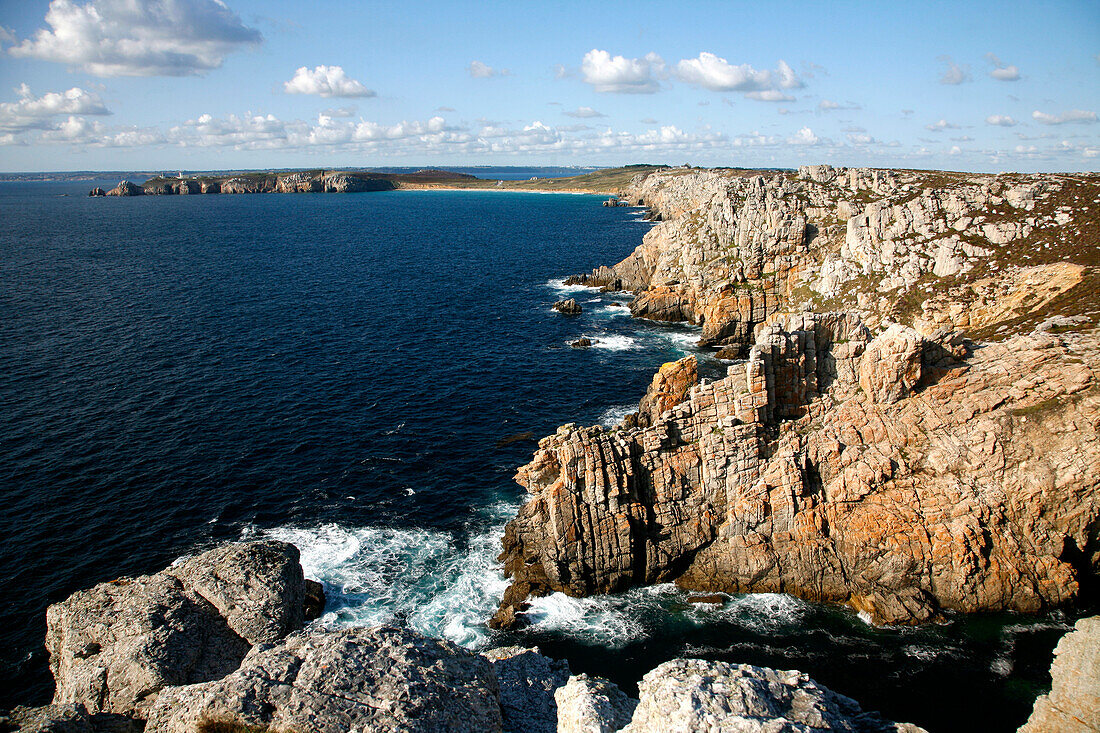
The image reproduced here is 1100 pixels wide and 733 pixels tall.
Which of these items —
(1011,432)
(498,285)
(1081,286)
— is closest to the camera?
(1011,432)

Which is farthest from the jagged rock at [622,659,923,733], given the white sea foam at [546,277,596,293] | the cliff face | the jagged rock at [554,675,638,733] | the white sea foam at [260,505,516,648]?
the white sea foam at [546,277,596,293]

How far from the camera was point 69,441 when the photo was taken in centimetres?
6062

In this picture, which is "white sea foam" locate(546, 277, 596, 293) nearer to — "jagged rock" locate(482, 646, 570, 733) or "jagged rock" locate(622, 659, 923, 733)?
"jagged rock" locate(482, 646, 570, 733)

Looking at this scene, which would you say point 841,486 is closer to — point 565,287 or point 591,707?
point 591,707

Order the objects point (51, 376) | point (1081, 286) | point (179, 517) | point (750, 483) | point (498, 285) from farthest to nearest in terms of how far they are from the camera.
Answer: point (498, 285)
point (51, 376)
point (1081, 286)
point (179, 517)
point (750, 483)

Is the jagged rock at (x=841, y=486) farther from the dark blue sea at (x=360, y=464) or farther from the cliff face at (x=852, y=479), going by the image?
the dark blue sea at (x=360, y=464)

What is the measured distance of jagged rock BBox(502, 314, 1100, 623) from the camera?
38594 mm

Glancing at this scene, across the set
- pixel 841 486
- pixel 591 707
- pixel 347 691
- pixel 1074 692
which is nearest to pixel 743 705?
pixel 591 707

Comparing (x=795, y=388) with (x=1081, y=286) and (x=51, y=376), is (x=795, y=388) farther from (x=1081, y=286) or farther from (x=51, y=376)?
(x=51, y=376)

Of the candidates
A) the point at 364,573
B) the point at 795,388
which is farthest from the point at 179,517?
the point at 795,388

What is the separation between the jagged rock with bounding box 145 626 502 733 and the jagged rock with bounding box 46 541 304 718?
8875 millimetres

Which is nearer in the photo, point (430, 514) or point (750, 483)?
point (750, 483)

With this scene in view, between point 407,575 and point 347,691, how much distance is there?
2776 cm

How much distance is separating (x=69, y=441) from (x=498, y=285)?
88.5m
